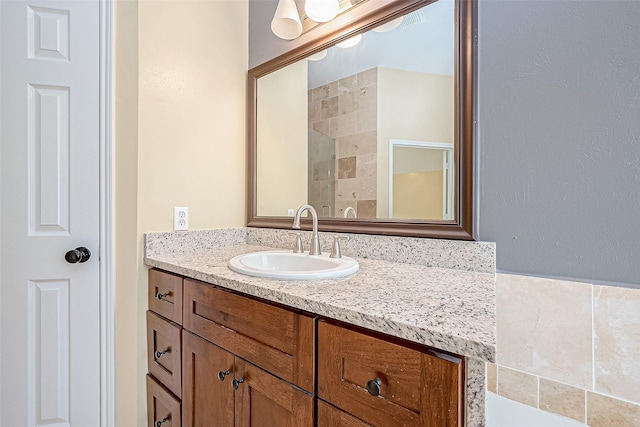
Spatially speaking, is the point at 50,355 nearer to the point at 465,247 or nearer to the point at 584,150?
the point at 465,247

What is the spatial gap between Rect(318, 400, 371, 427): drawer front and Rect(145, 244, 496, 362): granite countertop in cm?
20

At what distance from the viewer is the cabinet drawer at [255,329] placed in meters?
0.81

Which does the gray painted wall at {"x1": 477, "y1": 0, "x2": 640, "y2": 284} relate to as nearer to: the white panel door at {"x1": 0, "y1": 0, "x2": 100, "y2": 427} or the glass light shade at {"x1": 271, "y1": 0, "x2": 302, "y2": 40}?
the glass light shade at {"x1": 271, "y1": 0, "x2": 302, "y2": 40}

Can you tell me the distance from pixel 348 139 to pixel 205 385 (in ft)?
3.50

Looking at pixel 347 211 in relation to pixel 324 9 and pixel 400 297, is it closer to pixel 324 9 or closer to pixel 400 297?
pixel 400 297

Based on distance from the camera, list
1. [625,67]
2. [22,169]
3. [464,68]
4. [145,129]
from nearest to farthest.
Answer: [625,67] < [464,68] < [22,169] < [145,129]

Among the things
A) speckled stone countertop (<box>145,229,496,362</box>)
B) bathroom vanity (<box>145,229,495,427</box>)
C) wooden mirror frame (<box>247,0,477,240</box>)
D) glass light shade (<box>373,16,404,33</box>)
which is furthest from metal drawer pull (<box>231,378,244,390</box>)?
glass light shade (<box>373,16,404,33</box>)

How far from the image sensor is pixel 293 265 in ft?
4.52

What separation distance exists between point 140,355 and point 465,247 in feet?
4.64

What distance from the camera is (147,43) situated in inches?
59.4

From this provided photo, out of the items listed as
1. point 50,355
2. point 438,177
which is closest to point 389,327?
point 438,177

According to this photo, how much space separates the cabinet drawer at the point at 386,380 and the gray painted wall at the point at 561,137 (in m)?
0.52

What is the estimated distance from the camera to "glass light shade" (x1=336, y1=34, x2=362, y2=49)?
1.43 meters

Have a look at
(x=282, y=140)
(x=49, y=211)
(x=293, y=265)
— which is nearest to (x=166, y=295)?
(x=293, y=265)
